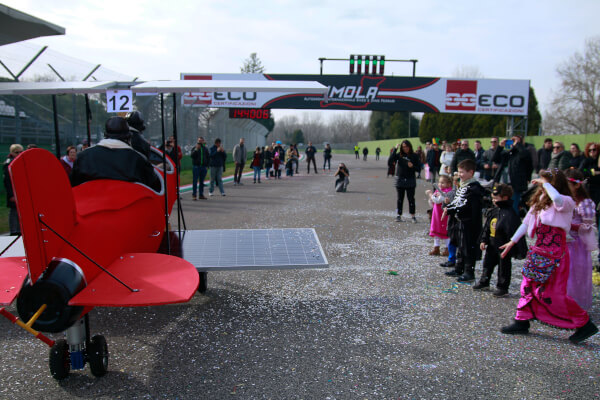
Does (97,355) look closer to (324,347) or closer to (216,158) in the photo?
(324,347)

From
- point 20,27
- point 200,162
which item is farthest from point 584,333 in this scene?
point 20,27

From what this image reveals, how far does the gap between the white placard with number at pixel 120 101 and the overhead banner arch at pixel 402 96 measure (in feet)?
76.2

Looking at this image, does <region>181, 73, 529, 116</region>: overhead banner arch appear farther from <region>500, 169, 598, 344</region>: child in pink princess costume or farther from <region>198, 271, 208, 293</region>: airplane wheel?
<region>500, 169, 598, 344</region>: child in pink princess costume

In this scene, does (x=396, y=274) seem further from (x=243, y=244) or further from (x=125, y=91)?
(x=125, y=91)

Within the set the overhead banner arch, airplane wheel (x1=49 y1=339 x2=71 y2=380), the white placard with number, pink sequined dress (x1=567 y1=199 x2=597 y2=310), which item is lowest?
airplane wheel (x1=49 y1=339 x2=71 y2=380)

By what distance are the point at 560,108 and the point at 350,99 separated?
30139 millimetres

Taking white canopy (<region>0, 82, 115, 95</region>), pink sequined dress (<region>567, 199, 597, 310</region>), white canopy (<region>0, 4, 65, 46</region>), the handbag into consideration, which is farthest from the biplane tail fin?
white canopy (<region>0, 4, 65, 46</region>)

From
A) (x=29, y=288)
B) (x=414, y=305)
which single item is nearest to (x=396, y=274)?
(x=414, y=305)

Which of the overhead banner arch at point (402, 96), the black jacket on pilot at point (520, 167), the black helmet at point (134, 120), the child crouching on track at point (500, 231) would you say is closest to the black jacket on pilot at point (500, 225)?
the child crouching on track at point (500, 231)

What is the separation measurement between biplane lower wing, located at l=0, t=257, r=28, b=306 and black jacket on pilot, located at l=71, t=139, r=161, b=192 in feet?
2.76

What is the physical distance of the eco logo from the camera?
89.9 ft

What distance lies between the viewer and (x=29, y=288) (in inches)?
106

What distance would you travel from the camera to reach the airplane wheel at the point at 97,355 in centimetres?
323

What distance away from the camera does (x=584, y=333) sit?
3.96 metres
